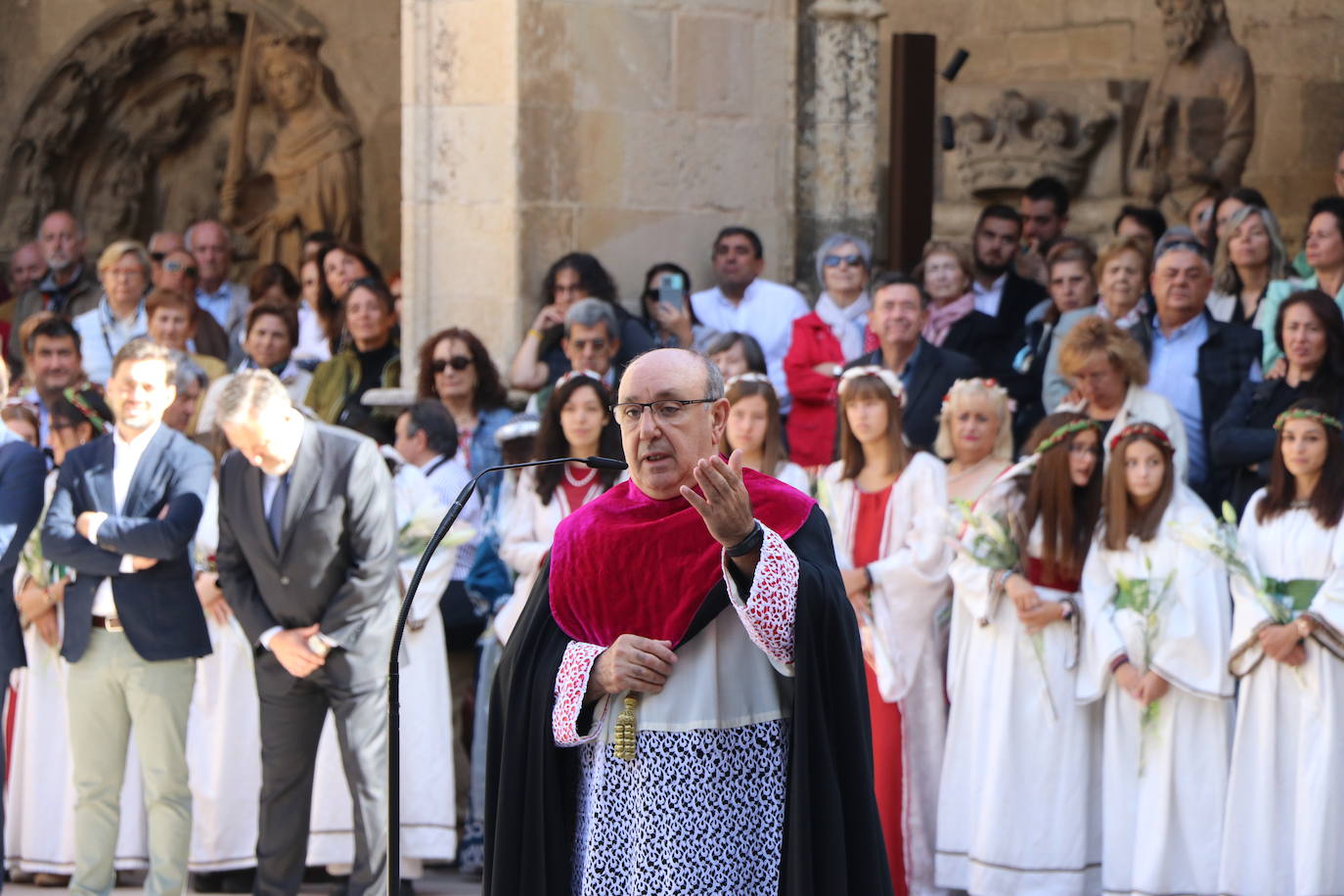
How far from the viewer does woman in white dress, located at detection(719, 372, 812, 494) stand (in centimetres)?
823

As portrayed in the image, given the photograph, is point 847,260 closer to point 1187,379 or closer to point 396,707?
point 1187,379

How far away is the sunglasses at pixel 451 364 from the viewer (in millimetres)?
9117

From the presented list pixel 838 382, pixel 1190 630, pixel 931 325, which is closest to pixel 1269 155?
pixel 931 325

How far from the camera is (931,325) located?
31.1 feet

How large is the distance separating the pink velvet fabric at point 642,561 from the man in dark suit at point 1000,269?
4837 mm

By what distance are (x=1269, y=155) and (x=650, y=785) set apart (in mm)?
8552

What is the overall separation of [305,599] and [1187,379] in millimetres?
3336

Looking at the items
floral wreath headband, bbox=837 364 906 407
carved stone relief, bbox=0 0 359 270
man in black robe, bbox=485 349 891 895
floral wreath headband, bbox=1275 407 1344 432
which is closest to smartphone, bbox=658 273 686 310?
floral wreath headband, bbox=837 364 906 407

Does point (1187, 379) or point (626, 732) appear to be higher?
point (1187, 379)

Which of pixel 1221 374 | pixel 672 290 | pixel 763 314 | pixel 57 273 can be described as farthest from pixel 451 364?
pixel 57 273

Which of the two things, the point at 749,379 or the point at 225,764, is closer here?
the point at 749,379

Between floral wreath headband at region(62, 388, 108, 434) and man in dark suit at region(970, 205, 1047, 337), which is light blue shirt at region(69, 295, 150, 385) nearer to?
floral wreath headband at region(62, 388, 108, 434)

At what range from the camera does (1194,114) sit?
11.3m

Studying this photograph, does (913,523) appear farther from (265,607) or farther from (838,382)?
(265,607)
